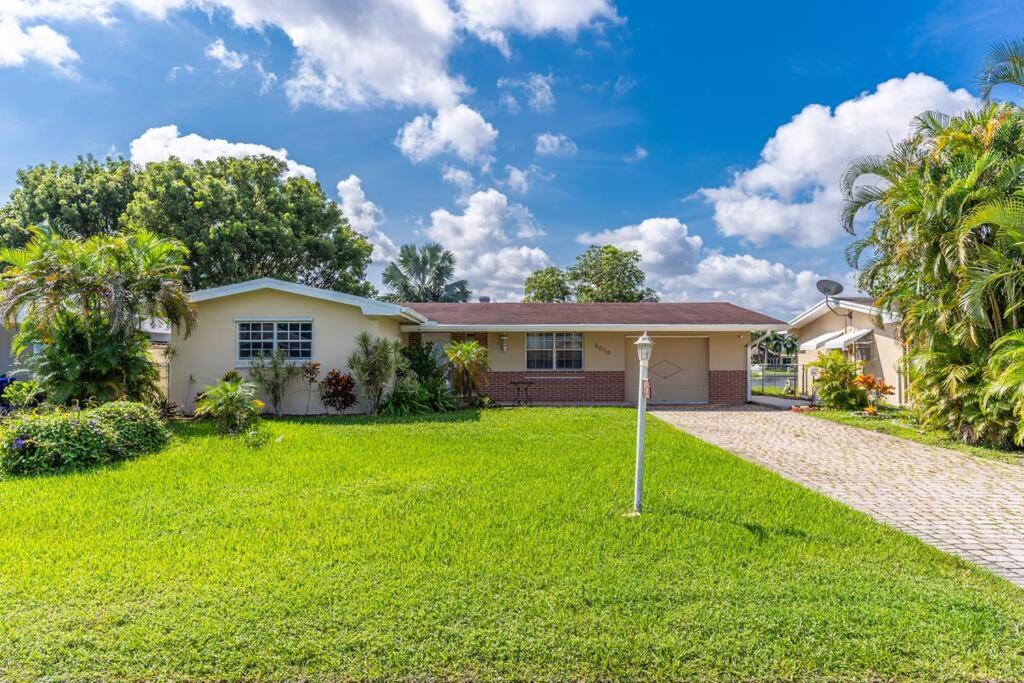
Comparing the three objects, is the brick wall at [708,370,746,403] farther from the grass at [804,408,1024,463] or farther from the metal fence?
the metal fence

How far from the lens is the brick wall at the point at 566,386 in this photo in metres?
17.3

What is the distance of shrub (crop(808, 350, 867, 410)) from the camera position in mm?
15578

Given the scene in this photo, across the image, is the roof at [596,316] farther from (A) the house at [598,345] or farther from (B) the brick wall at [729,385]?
(B) the brick wall at [729,385]

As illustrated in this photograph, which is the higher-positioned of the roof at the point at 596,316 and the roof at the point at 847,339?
the roof at the point at 596,316

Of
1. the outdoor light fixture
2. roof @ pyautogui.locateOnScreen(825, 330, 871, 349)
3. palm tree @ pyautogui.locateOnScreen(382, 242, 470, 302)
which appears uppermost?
palm tree @ pyautogui.locateOnScreen(382, 242, 470, 302)

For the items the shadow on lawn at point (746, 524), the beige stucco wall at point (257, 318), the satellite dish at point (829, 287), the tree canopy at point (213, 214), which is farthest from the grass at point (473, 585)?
the tree canopy at point (213, 214)

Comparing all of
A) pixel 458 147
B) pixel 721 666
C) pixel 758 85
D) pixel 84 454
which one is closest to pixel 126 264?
pixel 84 454

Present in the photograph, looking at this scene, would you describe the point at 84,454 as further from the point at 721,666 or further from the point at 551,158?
the point at 551,158

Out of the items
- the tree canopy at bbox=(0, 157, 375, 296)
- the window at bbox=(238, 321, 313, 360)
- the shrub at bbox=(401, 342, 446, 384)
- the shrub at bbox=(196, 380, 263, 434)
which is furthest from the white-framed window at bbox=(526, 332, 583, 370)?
the tree canopy at bbox=(0, 157, 375, 296)

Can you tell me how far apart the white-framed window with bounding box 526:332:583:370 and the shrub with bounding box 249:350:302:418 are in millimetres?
7362

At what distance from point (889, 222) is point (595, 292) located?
2394cm

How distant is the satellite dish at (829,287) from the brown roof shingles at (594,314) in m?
2.74

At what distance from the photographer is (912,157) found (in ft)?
38.1

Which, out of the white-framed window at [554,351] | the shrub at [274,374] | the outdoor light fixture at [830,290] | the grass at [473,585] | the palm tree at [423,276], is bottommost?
the grass at [473,585]
